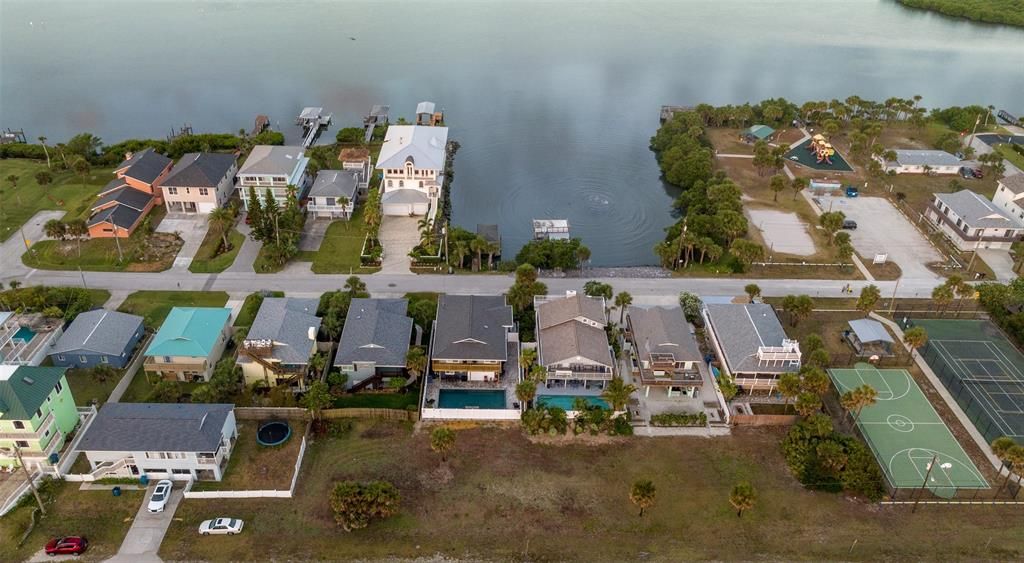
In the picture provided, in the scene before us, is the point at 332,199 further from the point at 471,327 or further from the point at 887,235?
the point at 887,235

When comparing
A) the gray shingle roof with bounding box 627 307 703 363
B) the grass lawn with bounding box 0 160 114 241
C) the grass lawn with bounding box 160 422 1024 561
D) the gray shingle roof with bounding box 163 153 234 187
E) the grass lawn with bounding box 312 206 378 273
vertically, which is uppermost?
the gray shingle roof with bounding box 163 153 234 187

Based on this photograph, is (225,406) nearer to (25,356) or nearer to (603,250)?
(25,356)

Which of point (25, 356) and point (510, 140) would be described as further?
point (510, 140)

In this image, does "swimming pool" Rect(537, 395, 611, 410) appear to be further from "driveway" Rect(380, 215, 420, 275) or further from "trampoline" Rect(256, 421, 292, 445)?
"driveway" Rect(380, 215, 420, 275)

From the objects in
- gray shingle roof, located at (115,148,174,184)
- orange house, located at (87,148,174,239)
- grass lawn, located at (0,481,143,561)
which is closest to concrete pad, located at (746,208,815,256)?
grass lawn, located at (0,481,143,561)

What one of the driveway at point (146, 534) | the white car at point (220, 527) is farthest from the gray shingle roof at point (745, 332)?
the driveway at point (146, 534)

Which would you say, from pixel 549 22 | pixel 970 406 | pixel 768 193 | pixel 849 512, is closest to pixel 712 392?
pixel 849 512
